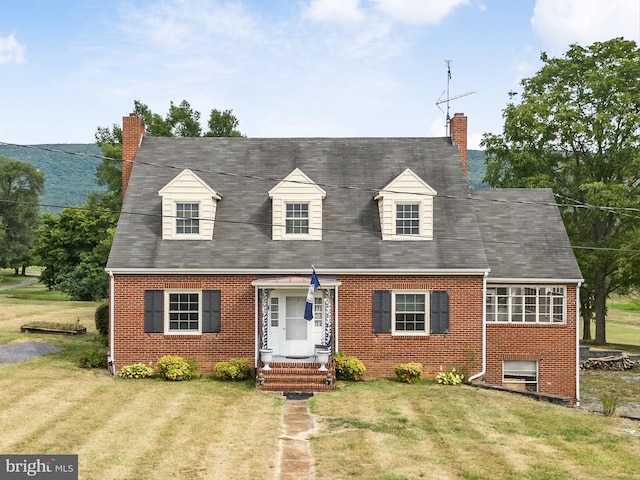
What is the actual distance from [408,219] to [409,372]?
5.49 m

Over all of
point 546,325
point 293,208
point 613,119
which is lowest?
point 546,325

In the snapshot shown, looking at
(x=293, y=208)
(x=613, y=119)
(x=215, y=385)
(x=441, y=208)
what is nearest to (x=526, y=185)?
(x=613, y=119)

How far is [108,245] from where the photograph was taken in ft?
159

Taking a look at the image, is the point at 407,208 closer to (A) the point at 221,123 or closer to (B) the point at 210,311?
(B) the point at 210,311

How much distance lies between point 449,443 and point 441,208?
1160 cm

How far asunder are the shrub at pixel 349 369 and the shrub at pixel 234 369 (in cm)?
300

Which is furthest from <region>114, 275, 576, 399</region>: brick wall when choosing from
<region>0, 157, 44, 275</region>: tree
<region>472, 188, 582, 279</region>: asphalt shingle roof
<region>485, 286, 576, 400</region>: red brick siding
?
<region>0, 157, 44, 275</region>: tree

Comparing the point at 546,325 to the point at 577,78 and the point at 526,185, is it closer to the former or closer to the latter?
the point at 526,185

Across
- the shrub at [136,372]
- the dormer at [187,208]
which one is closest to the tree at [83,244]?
the dormer at [187,208]

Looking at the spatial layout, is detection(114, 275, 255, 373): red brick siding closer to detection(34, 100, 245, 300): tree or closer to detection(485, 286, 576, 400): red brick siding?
detection(485, 286, 576, 400): red brick siding

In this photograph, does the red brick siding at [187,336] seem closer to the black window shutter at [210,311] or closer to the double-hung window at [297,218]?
the black window shutter at [210,311]


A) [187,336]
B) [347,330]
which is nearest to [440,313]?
[347,330]

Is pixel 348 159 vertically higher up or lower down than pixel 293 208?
higher up

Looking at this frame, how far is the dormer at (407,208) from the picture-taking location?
2319 cm
